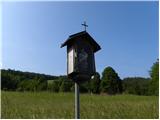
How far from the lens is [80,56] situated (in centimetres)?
702

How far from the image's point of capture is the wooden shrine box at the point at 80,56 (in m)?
6.90

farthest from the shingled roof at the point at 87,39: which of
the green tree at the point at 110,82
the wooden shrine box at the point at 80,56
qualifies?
the green tree at the point at 110,82

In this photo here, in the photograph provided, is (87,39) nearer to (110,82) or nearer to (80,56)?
(80,56)

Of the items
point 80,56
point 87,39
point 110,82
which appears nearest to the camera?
point 80,56

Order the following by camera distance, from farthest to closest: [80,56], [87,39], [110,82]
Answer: [110,82] → [87,39] → [80,56]

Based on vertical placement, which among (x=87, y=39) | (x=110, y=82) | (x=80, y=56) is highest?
(x=110, y=82)

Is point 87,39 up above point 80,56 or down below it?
above

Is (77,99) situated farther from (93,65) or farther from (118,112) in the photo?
(118,112)

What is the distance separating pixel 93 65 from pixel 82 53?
1.06 ft

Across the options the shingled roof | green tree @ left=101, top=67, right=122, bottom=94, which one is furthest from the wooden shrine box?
green tree @ left=101, top=67, right=122, bottom=94

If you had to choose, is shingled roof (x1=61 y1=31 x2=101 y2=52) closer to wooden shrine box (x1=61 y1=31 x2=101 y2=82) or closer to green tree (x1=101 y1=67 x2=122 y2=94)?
wooden shrine box (x1=61 y1=31 x2=101 y2=82)

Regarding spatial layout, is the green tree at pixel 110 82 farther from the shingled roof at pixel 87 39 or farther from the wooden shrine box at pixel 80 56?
the wooden shrine box at pixel 80 56

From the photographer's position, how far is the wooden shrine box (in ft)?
22.6

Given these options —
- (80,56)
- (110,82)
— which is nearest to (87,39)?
(80,56)
